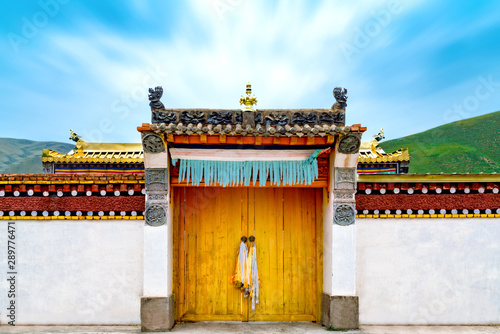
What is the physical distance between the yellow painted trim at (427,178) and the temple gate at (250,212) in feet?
1.51

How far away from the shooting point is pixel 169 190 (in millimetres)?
5852

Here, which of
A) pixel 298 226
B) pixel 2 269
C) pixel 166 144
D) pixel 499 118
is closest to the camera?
pixel 166 144

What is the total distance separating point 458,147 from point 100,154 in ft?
122

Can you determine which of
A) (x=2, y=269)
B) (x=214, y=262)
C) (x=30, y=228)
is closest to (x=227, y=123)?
(x=214, y=262)

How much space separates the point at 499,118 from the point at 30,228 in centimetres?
4762

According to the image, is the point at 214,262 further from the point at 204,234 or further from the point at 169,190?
the point at 169,190

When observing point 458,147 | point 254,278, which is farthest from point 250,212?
point 458,147

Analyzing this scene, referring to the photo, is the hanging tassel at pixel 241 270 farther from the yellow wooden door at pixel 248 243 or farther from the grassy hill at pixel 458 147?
the grassy hill at pixel 458 147

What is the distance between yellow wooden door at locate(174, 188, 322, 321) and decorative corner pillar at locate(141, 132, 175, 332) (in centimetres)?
52

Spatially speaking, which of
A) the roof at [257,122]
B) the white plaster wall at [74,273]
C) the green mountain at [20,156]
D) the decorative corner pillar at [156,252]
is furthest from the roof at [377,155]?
the green mountain at [20,156]

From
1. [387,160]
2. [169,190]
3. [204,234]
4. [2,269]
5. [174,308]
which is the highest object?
[387,160]

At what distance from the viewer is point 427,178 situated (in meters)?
6.04

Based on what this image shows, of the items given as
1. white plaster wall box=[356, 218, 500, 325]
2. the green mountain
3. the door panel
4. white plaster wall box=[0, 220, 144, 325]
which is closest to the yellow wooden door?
the door panel

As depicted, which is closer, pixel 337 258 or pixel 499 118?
pixel 337 258
